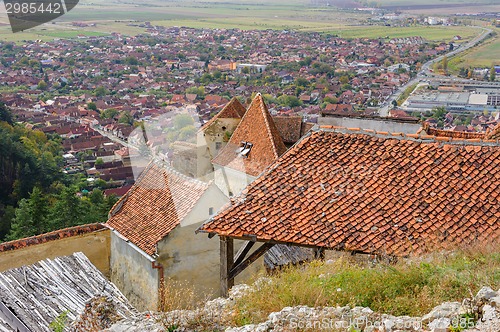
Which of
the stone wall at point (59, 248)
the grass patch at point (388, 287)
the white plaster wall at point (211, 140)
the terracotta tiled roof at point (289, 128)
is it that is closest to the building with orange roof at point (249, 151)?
the white plaster wall at point (211, 140)

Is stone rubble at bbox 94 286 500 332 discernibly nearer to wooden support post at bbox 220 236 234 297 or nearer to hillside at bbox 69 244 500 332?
hillside at bbox 69 244 500 332

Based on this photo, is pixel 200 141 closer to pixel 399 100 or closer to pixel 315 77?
pixel 399 100

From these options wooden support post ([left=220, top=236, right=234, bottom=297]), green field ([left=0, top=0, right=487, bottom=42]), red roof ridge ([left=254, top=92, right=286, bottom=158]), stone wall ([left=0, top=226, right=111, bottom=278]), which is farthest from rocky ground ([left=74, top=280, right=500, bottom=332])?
green field ([left=0, top=0, right=487, bottom=42])

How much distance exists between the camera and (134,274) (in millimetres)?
9609

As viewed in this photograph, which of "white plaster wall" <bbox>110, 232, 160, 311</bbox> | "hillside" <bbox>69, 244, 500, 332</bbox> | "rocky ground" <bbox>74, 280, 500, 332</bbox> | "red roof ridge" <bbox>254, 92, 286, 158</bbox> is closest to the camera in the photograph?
"rocky ground" <bbox>74, 280, 500, 332</bbox>

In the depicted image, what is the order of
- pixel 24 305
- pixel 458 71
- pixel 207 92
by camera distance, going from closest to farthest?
pixel 24 305
pixel 207 92
pixel 458 71

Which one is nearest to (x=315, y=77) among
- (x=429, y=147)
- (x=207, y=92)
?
(x=207, y=92)

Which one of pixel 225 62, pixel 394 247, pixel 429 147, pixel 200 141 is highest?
pixel 429 147

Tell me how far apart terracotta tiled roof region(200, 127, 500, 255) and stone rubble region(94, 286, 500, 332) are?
1722mm

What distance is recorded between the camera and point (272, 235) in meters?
6.99

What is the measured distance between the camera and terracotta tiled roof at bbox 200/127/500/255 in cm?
687

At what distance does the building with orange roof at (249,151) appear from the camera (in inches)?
514

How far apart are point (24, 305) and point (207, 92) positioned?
60.5 meters

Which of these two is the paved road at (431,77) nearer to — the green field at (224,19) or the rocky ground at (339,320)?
the green field at (224,19)
